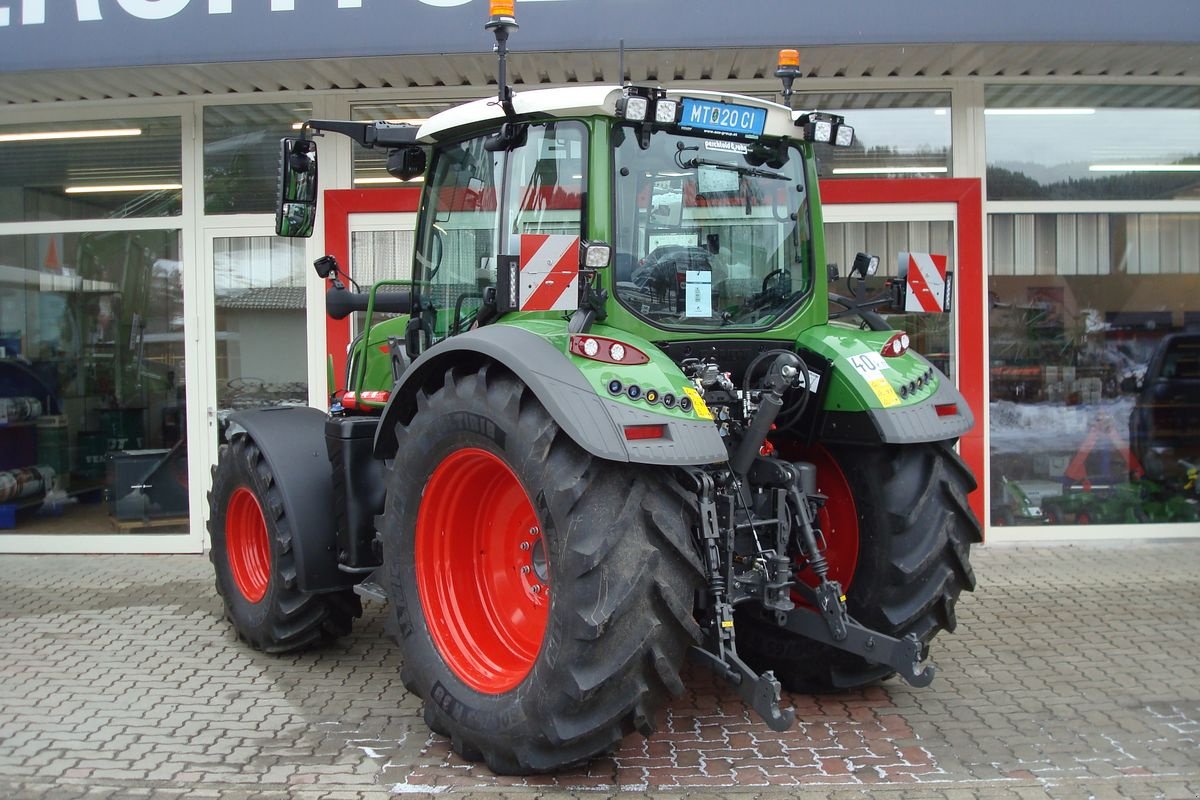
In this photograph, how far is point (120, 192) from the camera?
8.74m

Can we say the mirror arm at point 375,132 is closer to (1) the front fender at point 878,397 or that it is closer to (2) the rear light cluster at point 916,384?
(1) the front fender at point 878,397

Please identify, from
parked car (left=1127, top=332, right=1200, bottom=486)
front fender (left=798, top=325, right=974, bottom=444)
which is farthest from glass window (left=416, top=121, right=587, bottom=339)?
parked car (left=1127, top=332, right=1200, bottom=486)

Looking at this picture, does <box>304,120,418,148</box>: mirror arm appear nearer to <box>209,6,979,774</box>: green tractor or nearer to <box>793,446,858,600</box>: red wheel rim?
<box>209,6,979,774</box>: green tractor

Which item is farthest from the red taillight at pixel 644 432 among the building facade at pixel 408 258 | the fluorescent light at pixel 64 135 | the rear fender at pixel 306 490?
the fluorescent light at pixel 64 135

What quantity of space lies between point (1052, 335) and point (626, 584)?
612 centimetres

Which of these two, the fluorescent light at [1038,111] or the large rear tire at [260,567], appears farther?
the fluorescent light at [1038,111]

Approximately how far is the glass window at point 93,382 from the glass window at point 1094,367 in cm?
639

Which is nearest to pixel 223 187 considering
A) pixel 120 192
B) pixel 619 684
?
pixel 120 192

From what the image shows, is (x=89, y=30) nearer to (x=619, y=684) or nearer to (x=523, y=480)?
(x=523, y=480)

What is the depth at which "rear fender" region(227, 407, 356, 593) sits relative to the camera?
5.39 metres

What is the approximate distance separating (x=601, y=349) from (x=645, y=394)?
23 cm

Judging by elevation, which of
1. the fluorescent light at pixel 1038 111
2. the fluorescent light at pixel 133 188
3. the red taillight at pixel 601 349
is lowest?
the red taillight at pixel 601 349

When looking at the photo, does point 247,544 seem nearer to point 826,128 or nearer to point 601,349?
point 601,349

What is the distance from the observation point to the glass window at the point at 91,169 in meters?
8.68
